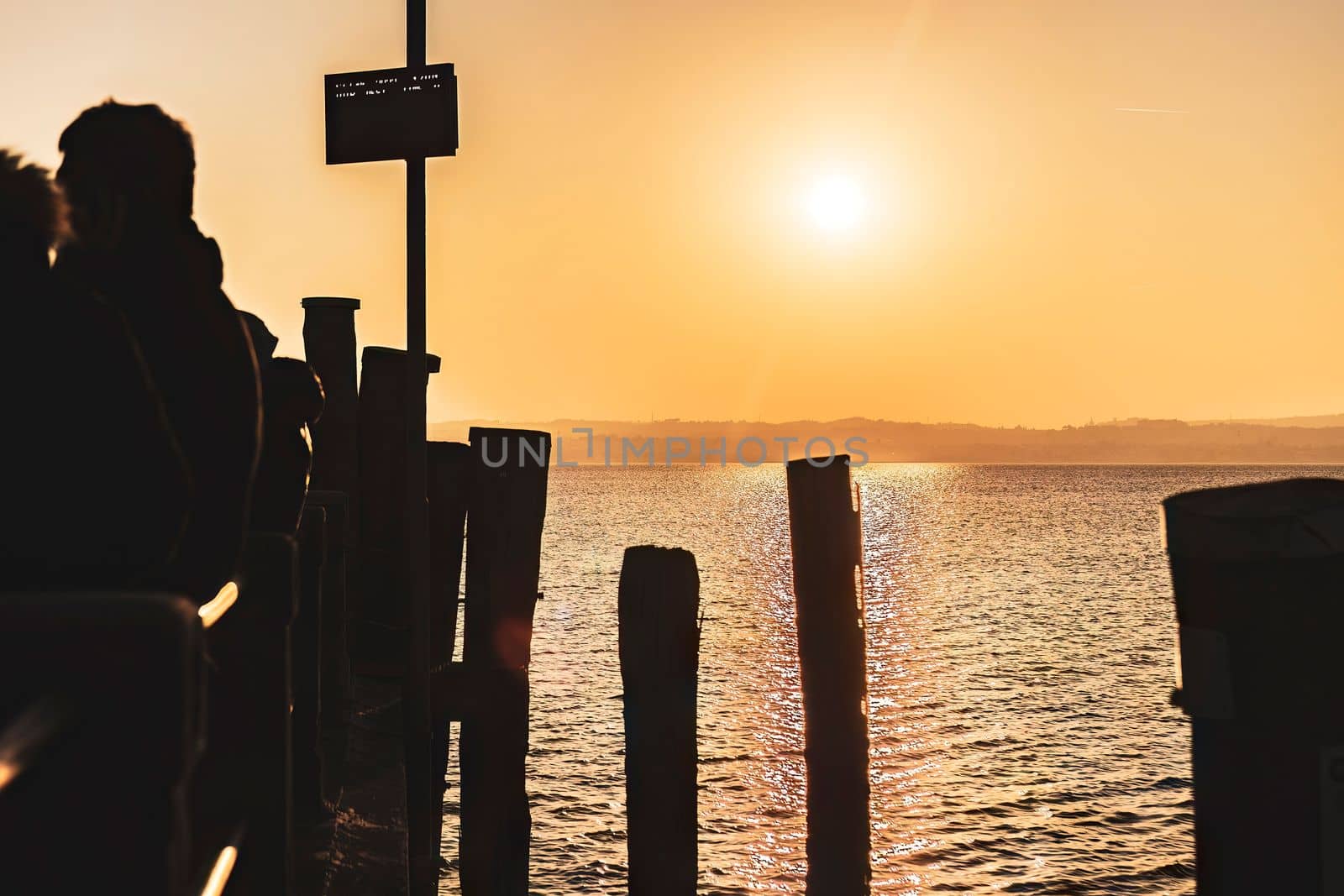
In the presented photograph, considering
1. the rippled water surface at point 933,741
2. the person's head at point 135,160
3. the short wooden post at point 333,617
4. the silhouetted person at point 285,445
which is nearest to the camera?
the person's head at point 135,160

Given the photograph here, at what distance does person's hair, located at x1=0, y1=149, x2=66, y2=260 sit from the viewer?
5.34ft

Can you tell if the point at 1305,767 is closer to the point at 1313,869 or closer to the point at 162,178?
the point at 1313,869

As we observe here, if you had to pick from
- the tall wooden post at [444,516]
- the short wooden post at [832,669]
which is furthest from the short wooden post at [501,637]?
the short wooden post at [832,669]

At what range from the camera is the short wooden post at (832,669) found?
213 inches

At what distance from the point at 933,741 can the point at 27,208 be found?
61.3ft

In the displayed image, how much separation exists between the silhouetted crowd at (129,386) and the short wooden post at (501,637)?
211cm

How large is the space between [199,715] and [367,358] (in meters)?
4.67

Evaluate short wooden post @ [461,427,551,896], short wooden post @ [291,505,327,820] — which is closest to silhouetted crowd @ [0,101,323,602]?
short wooden post @ [291,505,327,820]

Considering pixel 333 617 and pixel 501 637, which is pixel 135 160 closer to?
pixel 333 617

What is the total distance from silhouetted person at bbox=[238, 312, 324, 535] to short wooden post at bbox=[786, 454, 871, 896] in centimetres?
254

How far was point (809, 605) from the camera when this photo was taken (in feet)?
18.5

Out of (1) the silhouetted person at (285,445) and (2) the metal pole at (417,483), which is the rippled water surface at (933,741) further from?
(1) the silhouetted person at (285,445)

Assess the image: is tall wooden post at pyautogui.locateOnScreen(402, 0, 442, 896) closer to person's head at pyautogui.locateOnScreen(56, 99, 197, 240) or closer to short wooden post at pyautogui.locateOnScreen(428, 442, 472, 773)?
short wooden post at pyautogui.locateOnScreen(428, 442, 472, 773)

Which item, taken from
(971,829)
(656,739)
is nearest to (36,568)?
(656,739)
